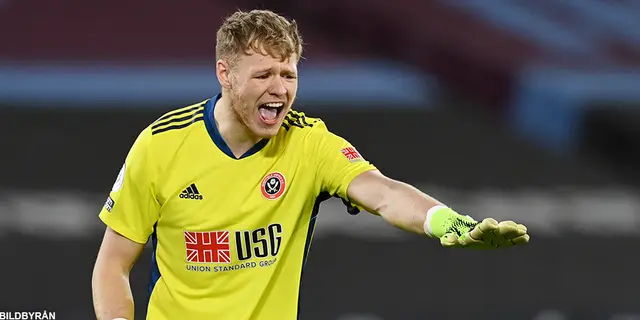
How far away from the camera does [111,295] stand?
3.69 meters

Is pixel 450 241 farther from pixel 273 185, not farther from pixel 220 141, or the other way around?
pixel 220 141

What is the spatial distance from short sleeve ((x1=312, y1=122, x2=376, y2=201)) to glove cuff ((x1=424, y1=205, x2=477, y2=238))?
1.33ft

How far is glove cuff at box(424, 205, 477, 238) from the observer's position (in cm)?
314

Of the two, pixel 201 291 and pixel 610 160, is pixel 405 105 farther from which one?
pixel 201 291

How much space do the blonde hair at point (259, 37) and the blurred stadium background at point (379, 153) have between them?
261 cm

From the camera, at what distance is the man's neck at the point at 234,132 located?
3.80m

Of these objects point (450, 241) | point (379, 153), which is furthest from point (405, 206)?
point (379, 153)

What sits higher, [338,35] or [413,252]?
[338,35]

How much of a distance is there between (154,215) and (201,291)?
1.05 ft

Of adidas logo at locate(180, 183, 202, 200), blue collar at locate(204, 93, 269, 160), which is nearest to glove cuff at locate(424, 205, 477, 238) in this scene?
blue collar at locate(204, 93, 269, 160)

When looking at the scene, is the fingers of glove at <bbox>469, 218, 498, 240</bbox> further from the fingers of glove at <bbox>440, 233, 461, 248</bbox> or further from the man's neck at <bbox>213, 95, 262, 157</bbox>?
the man's neck at <bbox>213, 95, 262, 157</bbox>

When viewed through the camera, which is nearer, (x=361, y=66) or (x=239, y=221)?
(x=239, y=221)

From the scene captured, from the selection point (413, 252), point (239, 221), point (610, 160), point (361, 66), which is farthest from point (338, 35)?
point (239, 221)

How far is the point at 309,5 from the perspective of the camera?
21.5 ft
